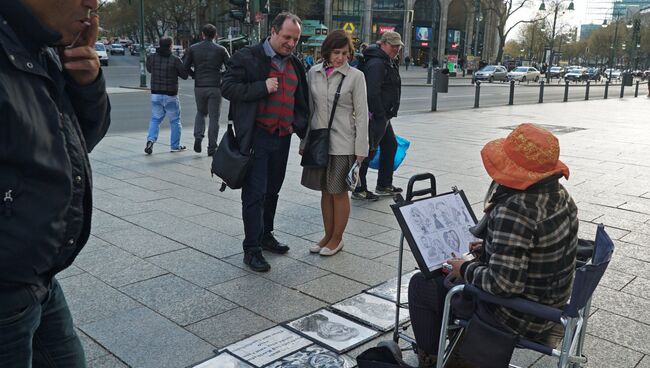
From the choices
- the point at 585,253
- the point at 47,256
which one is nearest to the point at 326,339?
the point at 585,253

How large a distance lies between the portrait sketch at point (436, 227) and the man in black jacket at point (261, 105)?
1.69 m

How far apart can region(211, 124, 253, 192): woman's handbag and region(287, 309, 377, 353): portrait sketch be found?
116cm

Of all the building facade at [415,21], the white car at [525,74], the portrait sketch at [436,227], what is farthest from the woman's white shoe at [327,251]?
the building facade at [415,21]

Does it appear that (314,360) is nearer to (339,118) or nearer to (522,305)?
(522,305)

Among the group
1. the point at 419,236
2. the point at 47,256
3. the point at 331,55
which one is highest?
the point at 331,55

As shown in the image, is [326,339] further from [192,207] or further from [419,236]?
[192,207]

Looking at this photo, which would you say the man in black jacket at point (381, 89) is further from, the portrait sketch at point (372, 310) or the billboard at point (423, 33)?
the billboard at point (423, 33)

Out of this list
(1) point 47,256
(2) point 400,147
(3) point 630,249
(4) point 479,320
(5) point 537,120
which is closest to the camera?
(1) point 47,256

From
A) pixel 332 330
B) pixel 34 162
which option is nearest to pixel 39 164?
pixel 34 162

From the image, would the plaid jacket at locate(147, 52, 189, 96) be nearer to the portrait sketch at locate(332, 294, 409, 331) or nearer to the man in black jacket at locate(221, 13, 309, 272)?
the man in black jacket at locate(221, 13, 309, 272)

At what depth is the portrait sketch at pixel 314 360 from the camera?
309 centimetres

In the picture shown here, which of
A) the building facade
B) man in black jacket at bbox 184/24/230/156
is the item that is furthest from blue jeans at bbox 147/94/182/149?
the building facade

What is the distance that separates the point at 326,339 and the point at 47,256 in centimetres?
206

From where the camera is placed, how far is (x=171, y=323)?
11.7 feet
